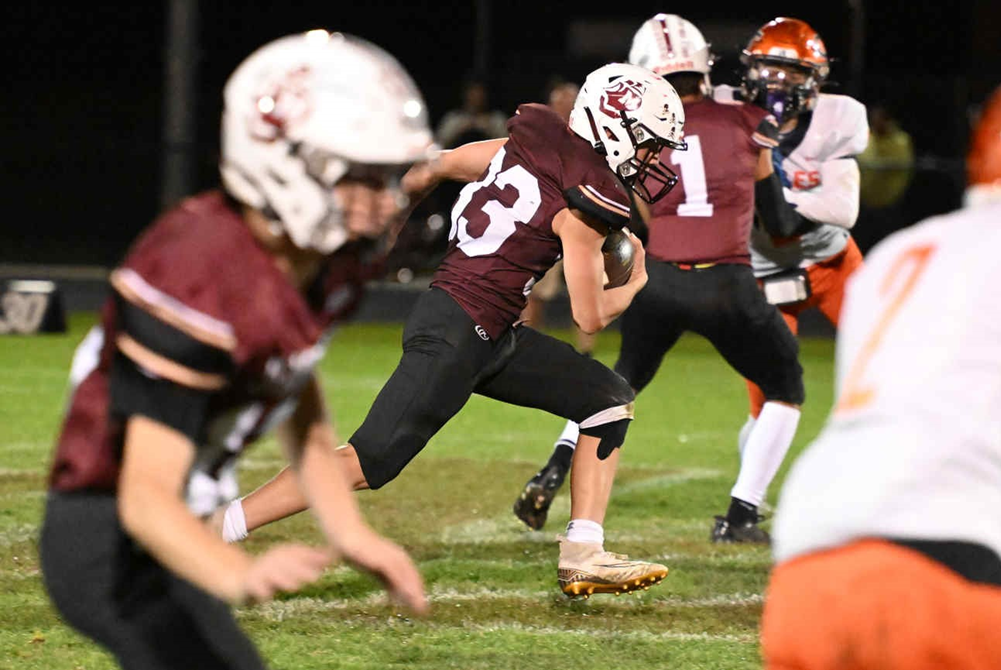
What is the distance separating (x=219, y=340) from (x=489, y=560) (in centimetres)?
337

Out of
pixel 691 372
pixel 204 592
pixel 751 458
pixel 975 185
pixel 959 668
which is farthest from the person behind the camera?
pixel 691 372

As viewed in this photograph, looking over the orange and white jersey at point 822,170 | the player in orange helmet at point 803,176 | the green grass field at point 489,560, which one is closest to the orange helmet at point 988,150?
the green grass field at point 489,560

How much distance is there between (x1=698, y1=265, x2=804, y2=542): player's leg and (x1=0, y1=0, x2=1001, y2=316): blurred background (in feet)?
11.7

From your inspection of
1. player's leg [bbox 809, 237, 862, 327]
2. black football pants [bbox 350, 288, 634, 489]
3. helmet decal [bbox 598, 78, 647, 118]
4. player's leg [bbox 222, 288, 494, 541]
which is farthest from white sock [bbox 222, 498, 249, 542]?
player's leg [bbox 809, 237, 862, 327]

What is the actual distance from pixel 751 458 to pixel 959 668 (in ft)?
13.3

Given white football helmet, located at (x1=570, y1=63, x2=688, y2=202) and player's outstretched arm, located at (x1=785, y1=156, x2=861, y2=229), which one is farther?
player's outstretched arm, located at (x1=785, y1=156, x2=861, y2=229)

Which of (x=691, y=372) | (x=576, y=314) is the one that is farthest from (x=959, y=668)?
(x=691, y=372)

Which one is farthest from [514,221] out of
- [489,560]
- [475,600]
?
[489,560]

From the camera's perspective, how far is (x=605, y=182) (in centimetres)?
484

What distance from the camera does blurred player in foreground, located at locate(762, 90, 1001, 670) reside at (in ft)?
7.25

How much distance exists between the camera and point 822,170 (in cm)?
685

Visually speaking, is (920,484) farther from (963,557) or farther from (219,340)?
(219,340)

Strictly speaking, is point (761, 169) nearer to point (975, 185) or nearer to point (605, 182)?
point (605, 182)

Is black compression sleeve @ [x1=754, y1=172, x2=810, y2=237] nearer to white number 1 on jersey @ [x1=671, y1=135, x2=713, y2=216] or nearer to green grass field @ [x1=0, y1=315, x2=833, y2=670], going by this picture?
white number 1 on jersey @ [x1=671, y1=135, x2=713, y2=216]
